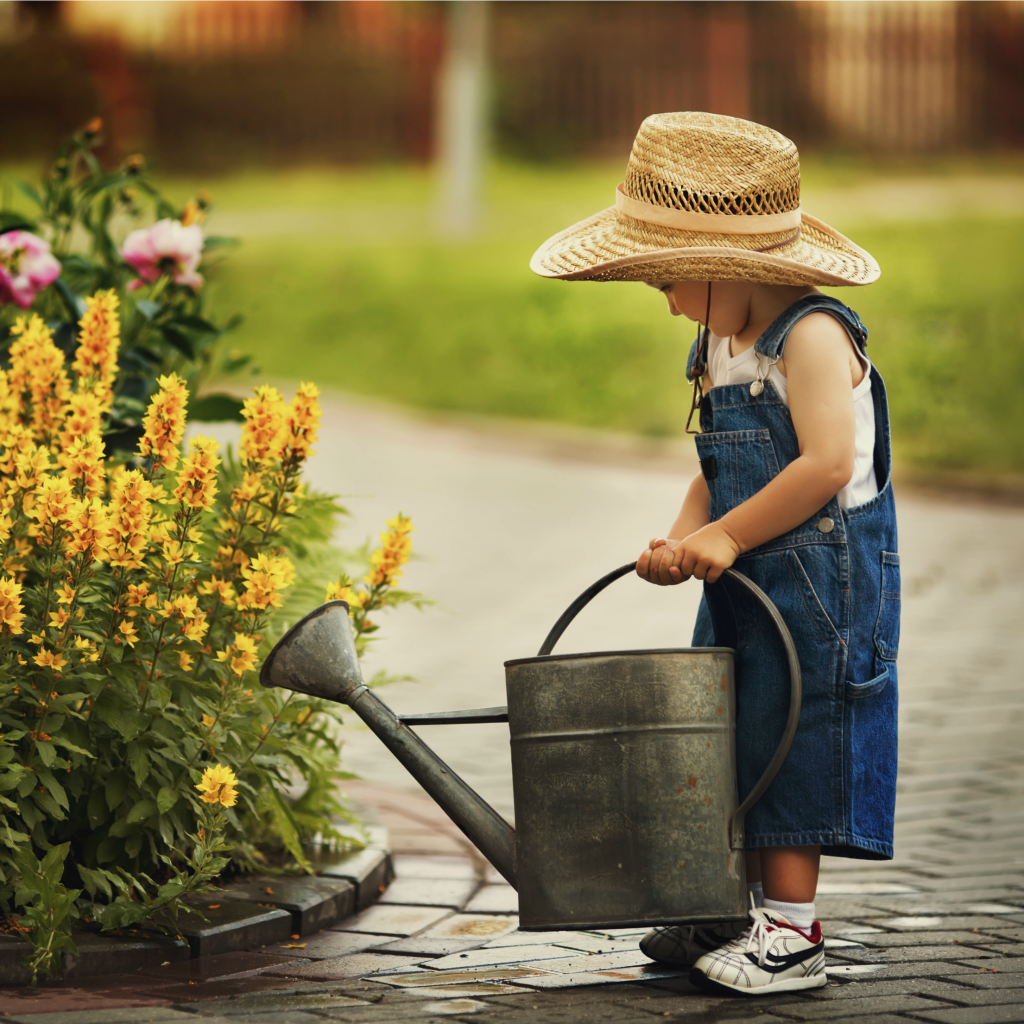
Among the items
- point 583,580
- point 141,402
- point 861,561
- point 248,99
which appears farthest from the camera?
point 248,99

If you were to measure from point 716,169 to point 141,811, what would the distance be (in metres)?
1.49

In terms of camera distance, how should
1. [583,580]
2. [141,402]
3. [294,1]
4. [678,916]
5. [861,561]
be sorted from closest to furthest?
[678,916] → [861,561] → [141,402] → [583,580] → [294,1]

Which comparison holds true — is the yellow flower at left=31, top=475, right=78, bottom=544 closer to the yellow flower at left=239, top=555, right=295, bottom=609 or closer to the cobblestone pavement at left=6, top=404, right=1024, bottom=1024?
the yellow flower at left=239, top=555, right=295, bottom=609

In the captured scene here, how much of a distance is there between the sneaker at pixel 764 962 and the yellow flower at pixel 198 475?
3.75ft

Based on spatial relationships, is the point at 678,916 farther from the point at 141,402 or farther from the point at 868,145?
the point at 868,145

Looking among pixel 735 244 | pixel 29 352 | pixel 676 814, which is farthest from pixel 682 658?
pixel 29 352

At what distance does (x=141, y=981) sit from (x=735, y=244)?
161cm

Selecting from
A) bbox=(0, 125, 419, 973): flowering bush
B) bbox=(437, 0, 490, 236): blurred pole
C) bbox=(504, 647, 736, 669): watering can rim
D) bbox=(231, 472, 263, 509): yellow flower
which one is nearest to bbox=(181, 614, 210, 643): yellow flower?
bbox=(0, 125, 419, 973): flowering bush

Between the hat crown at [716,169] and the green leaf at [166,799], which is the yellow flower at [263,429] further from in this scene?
the hat crown at [716,169]

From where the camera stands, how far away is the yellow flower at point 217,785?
2.56 m

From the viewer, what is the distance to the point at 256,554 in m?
2.94

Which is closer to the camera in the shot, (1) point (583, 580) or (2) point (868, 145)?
(1) point (583, 580)

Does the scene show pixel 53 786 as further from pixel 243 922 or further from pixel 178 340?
pixel 178 340

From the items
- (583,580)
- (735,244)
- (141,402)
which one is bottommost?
(583,580)
